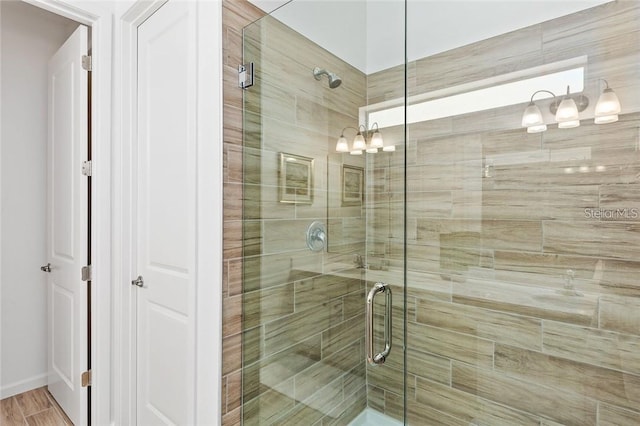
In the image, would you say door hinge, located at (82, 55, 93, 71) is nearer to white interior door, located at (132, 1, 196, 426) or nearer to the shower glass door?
white interior door, located at (132, 1, 196, 426)

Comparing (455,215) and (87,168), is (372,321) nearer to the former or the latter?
(455,215)

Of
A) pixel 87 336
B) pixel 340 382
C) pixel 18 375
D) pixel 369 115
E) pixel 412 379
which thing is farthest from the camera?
pixel 18 375

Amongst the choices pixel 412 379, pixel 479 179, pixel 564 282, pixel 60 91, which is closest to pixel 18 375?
pixel 60 91

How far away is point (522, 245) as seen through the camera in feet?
5.09

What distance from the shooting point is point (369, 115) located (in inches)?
50.9

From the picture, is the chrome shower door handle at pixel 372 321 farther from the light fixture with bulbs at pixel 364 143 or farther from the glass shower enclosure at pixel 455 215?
the light fixture with bulbs at pixel 364 143

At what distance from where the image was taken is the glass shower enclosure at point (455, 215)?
4.31ft

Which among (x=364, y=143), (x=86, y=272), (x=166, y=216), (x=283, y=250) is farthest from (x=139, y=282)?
(x=364, y=143)

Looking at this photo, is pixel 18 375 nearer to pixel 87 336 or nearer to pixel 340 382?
pixel 87 336

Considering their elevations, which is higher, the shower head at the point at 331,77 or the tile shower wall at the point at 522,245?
the shower head at the point at 331,77

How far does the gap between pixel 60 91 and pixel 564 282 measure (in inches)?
119

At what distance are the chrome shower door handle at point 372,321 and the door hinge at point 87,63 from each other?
1.91m

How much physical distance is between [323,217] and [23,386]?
2621 millimetres

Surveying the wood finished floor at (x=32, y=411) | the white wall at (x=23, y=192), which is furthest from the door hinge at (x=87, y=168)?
the wood finished floor at (x=32, y=411)
